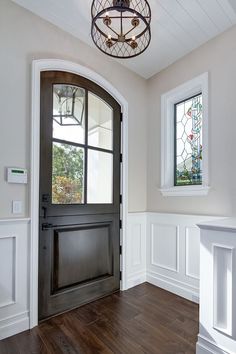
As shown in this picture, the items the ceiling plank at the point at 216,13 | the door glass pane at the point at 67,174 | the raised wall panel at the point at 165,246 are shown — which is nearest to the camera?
the ceiling plank at the point at 216,13

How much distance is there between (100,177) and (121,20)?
59.6 inches

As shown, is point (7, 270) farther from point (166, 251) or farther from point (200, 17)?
point (200, 17)

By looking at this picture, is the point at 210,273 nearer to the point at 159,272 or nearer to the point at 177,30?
the point at 159,272

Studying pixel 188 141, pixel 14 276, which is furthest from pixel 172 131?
pixel 14 276

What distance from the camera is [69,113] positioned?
227 cm

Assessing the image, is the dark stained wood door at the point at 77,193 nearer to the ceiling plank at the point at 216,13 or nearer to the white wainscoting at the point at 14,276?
the white wainscoting at the point at 14,276

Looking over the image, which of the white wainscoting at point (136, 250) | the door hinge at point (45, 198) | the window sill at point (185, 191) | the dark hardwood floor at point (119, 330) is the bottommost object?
the dark hardwood floor at point (119, 330)

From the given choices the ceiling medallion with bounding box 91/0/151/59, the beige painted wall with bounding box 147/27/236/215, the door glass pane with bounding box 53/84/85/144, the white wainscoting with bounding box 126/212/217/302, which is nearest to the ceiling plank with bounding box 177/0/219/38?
the beige painted wall with bounding box 147/27/236/215

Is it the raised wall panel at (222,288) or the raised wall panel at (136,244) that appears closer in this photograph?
the raised wall panel at (222,288)

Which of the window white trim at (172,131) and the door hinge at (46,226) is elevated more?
the window white trim at (172,131)

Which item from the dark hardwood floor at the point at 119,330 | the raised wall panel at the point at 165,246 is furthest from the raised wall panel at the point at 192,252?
the dark hardwood floor at the point at 119,330

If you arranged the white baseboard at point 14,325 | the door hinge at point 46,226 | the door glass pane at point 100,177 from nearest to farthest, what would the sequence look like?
the white baseboard at point 14,325
the door hinge at point 46,226
the door glass pane at point 100,177

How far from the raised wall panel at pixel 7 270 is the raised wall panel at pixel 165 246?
5.56 ft

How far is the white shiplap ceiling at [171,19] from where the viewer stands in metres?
1.91
